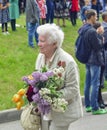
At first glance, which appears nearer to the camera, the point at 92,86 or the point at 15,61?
the point at 92,86

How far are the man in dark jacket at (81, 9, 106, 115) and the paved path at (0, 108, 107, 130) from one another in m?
0.24

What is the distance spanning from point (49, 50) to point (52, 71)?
288 millimetres

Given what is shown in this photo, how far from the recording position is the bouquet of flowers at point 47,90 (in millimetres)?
5164

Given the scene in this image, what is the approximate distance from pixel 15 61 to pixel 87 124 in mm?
3845

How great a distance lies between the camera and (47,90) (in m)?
5.14

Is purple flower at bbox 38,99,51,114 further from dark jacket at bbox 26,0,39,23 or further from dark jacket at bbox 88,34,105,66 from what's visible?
dark jacket at bbox 26,0,39,23

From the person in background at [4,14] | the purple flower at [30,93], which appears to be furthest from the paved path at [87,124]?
the person in background at [4,14]

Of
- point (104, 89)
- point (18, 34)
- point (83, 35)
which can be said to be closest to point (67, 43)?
point (18, 34)

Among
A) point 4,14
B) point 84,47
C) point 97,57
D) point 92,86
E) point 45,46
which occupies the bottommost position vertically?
point 92,86

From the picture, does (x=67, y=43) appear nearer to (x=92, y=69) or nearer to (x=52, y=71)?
(x=92, y=69)

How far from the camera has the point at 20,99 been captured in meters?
5.52

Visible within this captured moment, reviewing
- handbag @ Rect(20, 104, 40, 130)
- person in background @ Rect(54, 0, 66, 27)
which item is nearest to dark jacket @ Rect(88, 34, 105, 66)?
handbag @ Rect(20, 104, 40, 130)

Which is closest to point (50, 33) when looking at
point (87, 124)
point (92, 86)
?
point (87, 124)

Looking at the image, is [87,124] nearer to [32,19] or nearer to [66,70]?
[66,70]
